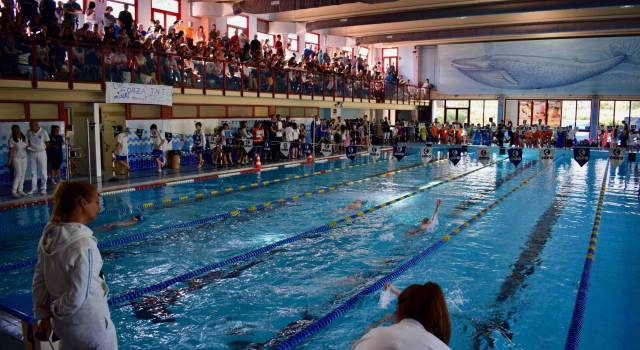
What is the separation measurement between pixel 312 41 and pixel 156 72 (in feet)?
52.3

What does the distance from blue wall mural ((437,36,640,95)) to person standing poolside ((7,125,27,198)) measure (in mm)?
27471

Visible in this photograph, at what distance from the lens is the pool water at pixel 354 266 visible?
203 inches

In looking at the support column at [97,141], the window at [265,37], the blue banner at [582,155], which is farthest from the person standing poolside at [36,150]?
the window at [265,37]

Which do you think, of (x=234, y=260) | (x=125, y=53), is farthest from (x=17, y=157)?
(x=234, y=260)

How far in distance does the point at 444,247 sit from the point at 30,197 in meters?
8.08

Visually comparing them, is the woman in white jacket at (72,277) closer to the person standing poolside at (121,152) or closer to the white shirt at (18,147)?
the white shirt at (18,147)

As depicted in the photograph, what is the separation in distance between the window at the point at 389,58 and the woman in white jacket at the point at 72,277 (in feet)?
115

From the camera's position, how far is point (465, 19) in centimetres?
2636

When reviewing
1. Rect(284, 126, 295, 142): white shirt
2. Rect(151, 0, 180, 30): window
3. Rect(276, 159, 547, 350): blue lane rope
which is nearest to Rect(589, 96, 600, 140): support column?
Rect(284, 126, 295, 142): white shirt

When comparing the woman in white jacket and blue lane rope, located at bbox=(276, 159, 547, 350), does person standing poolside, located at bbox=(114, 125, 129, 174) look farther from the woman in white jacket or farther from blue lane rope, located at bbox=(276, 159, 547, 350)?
the woman in white jacket

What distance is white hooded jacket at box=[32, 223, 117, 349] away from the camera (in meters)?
2.35

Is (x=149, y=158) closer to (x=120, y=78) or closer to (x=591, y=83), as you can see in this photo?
(x=120, y=78)

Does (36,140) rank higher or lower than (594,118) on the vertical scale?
lower

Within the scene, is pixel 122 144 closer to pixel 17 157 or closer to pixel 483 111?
pixel 17 157
